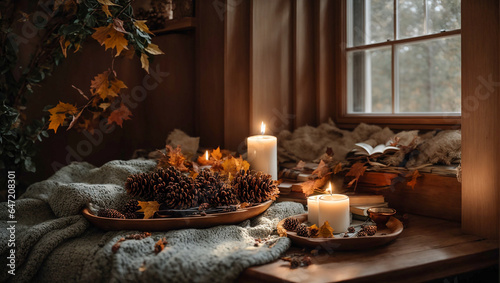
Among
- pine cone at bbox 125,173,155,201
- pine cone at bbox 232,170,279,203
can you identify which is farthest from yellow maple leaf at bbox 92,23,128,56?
pine cone at bbox 232,170,279,203

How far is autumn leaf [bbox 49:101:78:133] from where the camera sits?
1337 millimetres

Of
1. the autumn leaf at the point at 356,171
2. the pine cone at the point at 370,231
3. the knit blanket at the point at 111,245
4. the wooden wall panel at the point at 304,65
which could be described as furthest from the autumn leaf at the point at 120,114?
the pine cone at the point at 370,231

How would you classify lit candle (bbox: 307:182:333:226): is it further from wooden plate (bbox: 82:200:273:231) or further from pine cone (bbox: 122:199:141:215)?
pine cone (bbox: 122:199:141:215)

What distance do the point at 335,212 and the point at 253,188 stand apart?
24 cm

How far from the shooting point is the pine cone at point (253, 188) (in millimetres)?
1190

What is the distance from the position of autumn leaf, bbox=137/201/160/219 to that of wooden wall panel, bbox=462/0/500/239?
A: 0.79m

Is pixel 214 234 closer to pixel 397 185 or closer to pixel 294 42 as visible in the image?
pixel 397 185

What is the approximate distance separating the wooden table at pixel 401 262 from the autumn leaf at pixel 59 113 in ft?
2.71

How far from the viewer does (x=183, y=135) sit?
1665 mm

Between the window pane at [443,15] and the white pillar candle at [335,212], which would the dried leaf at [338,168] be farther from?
the window pane at [443,15]

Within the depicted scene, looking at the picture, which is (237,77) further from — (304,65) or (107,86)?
(107,86)

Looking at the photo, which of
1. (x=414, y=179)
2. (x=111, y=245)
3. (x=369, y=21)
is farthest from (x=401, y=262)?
(x=369, y=21)

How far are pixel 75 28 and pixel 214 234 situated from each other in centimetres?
73

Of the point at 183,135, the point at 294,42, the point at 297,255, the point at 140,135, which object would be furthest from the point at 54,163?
the point at 297,255
